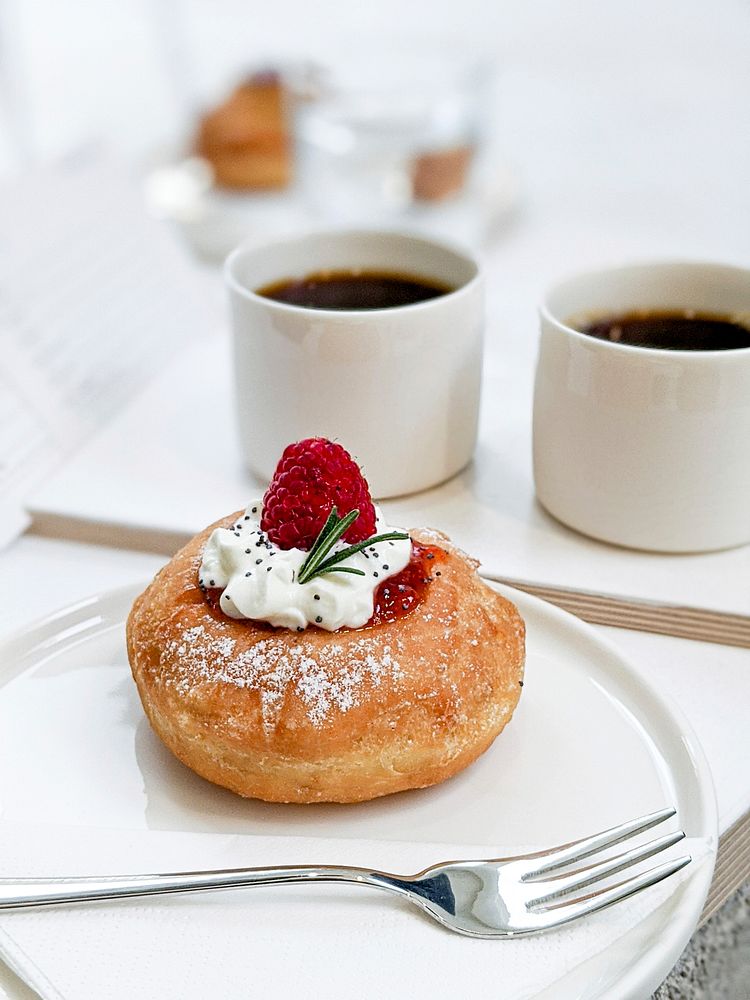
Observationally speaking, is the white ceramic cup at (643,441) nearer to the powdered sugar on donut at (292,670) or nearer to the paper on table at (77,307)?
the powdered sugar on donut at (292,670)

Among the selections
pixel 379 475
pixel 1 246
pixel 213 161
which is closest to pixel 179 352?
pixel 1 246

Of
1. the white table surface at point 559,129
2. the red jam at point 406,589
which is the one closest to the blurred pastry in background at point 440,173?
the white table surface at point 559,129

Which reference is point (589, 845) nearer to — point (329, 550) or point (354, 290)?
point (329, 550)

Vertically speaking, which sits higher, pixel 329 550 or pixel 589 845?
pixel 329 550

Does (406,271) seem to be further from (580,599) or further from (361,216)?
(361,216)

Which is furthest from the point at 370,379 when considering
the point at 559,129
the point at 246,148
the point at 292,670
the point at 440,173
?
the point at 559,129


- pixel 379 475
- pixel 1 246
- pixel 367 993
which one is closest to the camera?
pixel 367 993
